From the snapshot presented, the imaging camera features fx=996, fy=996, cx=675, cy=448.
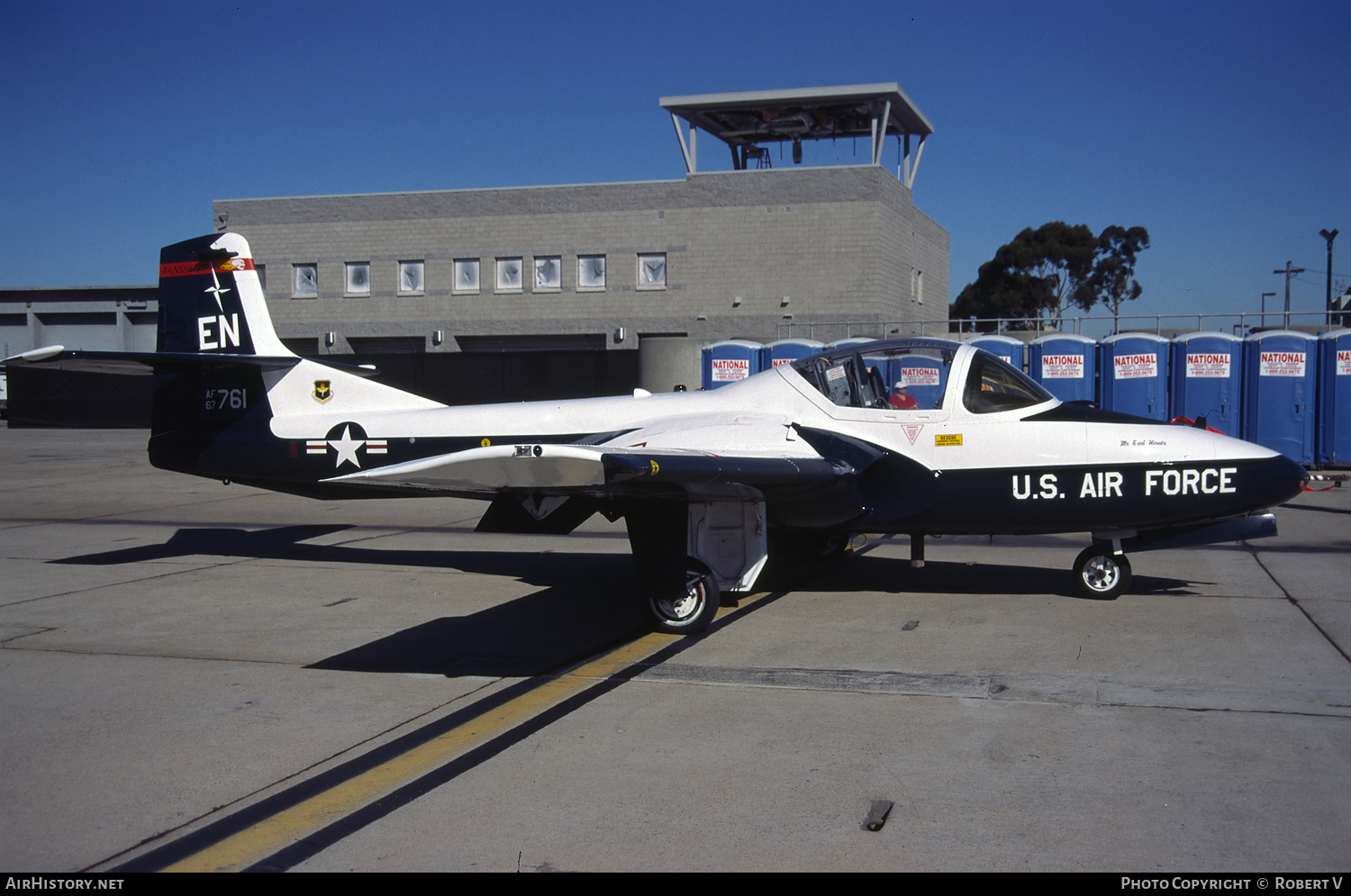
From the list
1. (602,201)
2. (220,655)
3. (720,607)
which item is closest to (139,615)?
(220,655)

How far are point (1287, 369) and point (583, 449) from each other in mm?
17815

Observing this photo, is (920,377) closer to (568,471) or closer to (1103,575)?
(1103,575)

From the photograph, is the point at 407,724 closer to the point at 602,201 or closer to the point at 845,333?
the point at 845,333

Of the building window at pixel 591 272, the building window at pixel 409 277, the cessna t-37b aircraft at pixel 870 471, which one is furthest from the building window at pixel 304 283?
the cessna t-37b aircraft at pixel 870 471

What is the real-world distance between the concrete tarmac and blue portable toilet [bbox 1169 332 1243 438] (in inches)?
391

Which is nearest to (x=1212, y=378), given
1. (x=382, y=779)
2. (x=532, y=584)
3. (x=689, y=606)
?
(x=532, y=584)

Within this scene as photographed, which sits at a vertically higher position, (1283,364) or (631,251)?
(631,251)

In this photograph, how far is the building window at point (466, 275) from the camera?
128 feet

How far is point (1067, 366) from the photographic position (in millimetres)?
20312

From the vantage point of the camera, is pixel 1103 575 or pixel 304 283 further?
pixel 304 283

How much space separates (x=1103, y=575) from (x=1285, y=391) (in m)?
13.8

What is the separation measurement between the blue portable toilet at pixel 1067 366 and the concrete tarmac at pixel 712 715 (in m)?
10.1

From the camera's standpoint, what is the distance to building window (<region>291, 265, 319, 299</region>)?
132ft

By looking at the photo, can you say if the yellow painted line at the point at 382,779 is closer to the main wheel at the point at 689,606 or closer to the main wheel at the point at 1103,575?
the main wheel at the point at 689,606
